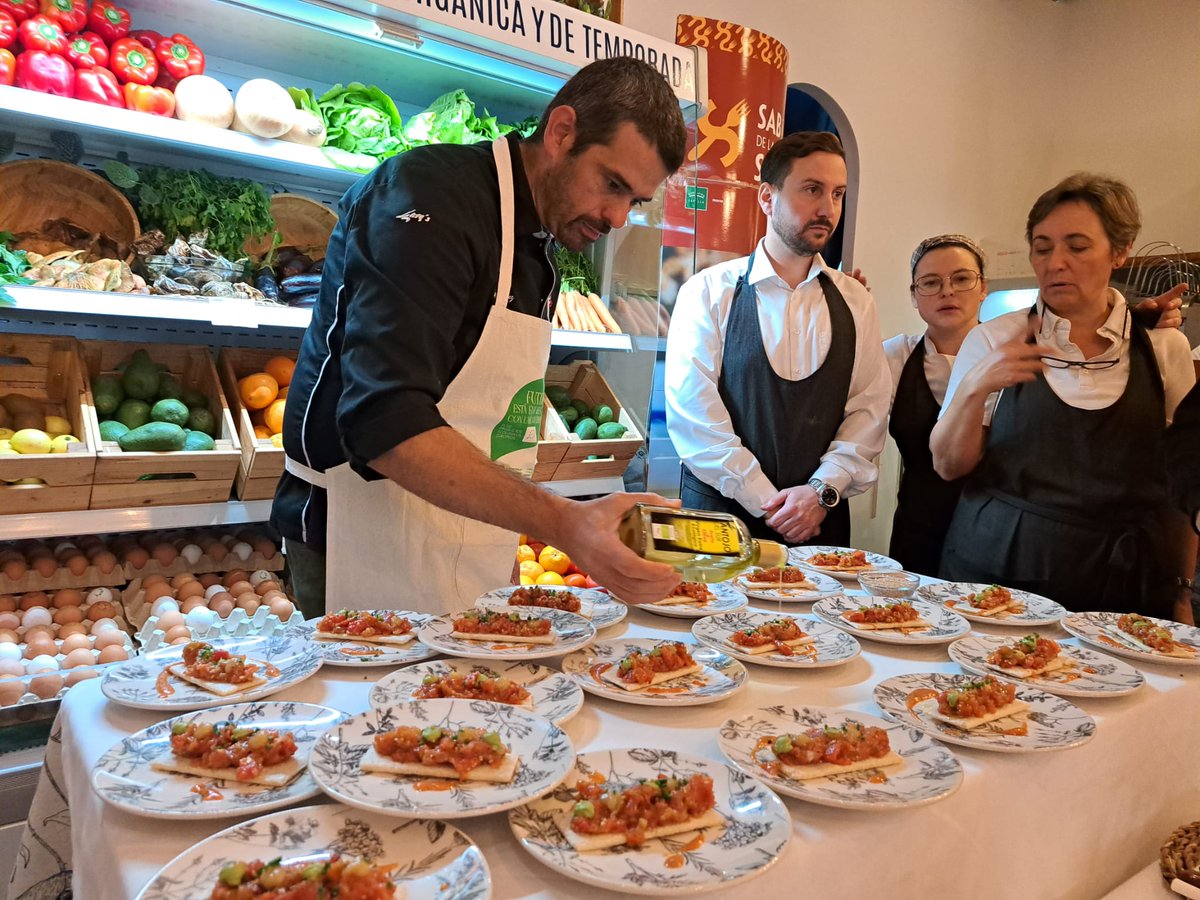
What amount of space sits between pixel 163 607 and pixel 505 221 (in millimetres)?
1675

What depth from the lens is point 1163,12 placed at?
6395 millimetres

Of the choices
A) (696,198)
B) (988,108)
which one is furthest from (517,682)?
(988,108)

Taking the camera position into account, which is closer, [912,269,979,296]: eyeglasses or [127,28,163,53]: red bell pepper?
[127,28,163,53]: red bell pepper

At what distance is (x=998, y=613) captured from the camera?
1930 mm

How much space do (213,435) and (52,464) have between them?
0.53 m

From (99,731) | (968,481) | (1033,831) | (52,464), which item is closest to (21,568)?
(52,464)

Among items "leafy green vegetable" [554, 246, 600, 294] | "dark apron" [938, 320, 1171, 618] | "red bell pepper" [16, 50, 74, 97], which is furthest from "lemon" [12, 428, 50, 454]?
"dark apron" [938, 320, 1171, 618]

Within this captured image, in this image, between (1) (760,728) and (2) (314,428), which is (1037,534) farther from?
(2) (314,428)

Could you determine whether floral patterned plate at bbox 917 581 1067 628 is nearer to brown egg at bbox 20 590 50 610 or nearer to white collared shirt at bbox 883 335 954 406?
white collared shirt at bbox 883 335 954 406

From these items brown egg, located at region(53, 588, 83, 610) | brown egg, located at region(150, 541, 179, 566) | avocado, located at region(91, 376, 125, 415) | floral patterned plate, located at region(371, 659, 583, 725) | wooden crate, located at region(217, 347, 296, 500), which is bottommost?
brown egg, located at region(53, 588, 83, 610)

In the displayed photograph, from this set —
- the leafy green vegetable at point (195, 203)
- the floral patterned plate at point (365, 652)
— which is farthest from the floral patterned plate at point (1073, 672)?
the leafy green vegetable at point (195, 203)

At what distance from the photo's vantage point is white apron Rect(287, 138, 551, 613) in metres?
1.76

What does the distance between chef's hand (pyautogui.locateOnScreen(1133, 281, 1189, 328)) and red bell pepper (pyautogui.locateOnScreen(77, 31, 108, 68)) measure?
123 inches

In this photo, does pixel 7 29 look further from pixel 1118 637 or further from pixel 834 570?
pixel 1118 637
